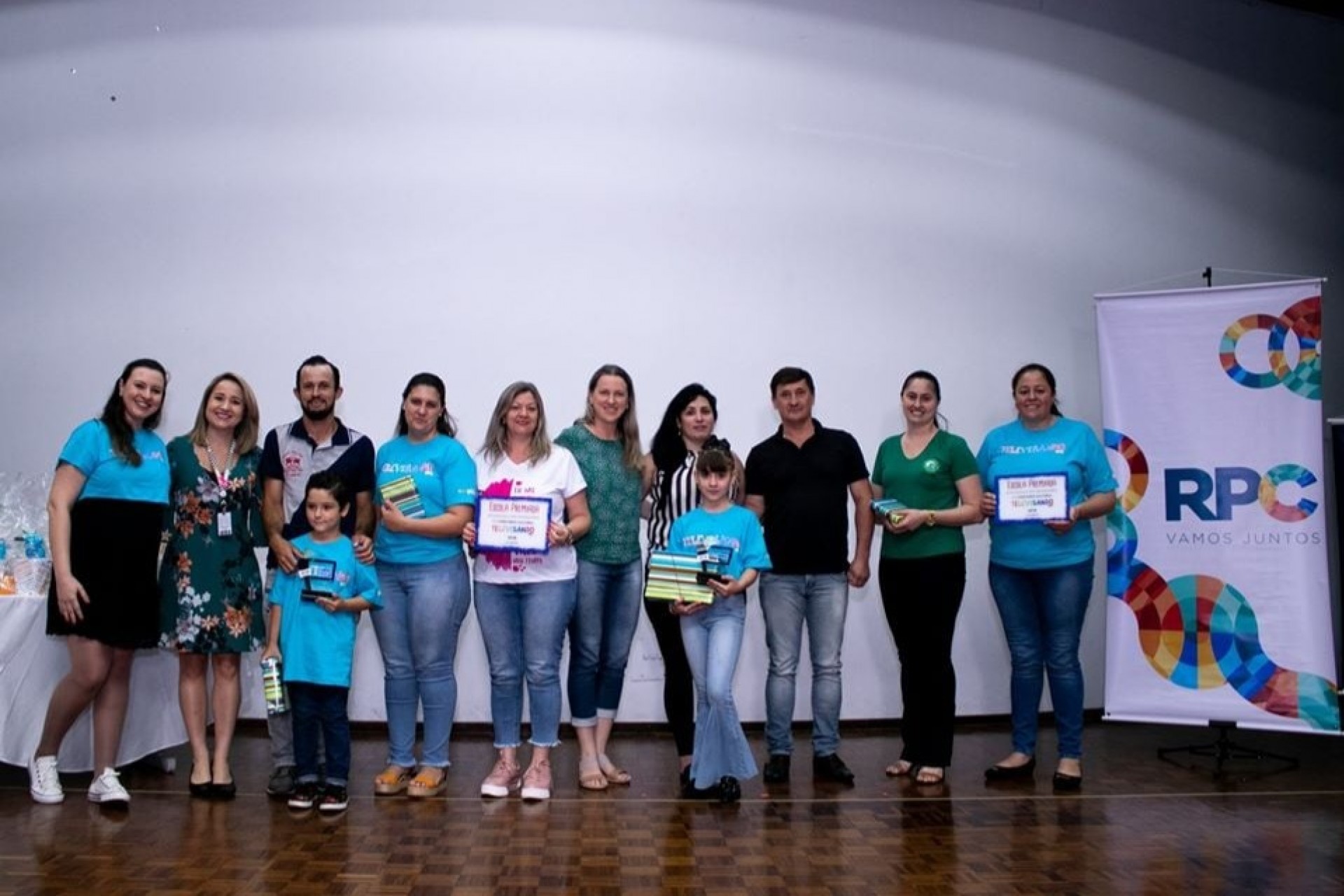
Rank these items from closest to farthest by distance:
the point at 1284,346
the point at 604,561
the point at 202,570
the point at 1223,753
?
the point at 202,570
the point at 604,561
the point at 1223,753
the point at 1284,346

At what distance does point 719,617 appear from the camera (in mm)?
3986

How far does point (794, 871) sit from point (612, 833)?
2.15 ft

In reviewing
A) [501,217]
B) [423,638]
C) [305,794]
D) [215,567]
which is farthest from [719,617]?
[501,217]

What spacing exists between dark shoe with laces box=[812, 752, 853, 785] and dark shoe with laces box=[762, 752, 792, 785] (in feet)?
0.45

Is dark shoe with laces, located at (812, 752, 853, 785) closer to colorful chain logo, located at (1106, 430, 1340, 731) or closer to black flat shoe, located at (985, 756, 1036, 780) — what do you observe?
black flat shoe, located at (985, 756, 1036, 780)

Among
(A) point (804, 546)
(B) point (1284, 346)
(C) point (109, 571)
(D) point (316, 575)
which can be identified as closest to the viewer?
(D) point (316, 575)

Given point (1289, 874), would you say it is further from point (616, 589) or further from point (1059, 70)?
point (1059, 70)

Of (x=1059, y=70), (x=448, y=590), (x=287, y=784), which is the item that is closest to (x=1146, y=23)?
(x=1059, y=70)

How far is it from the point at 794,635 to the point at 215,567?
2079 millimetres

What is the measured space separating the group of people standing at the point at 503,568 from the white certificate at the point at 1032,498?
0.07 metres

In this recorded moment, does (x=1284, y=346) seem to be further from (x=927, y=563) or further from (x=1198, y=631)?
(x=927, y=563)

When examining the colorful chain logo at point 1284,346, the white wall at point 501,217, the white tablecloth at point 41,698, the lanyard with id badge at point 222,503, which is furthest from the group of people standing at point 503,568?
the white wall at point 501,217

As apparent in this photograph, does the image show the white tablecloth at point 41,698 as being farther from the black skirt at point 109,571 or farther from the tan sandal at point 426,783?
the tan sandal at point 426,783

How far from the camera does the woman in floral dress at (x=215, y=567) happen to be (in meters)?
3.98
